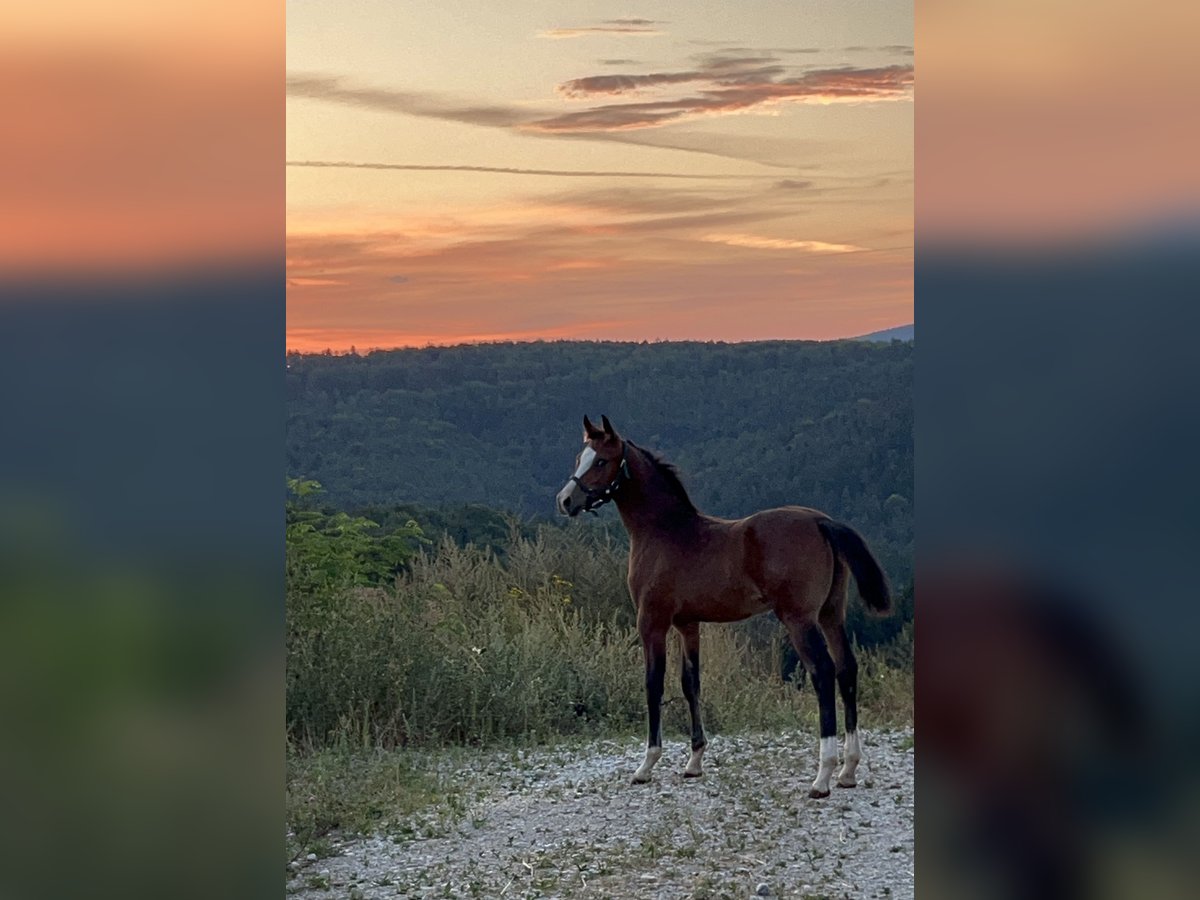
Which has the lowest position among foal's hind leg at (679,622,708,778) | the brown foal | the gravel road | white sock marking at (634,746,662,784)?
the gravel road

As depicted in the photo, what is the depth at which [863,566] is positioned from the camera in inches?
211

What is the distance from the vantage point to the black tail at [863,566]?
209 inches

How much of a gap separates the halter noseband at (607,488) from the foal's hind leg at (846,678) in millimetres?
1024

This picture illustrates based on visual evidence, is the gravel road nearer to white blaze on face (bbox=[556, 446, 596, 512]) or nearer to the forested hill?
white blaze on face (bbox=[556, 446, 596, 512])

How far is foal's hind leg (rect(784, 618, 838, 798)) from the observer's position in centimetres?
534

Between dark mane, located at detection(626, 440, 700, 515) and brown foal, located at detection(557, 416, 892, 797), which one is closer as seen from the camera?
brown foal, located at detection(557, 416, 892, 797)

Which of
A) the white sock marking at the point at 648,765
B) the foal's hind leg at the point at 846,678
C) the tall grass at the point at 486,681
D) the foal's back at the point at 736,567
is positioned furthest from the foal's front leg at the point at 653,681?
the tall grass at the point at 486,681

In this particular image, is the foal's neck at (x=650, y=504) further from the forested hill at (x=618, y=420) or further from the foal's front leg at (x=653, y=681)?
the forested hill at (x=618, y=420)

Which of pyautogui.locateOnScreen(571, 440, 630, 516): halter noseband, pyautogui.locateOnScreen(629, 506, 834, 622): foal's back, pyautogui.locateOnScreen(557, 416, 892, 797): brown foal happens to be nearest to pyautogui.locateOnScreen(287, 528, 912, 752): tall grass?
pyautogui.locateOnScreen(557, 416, 892, 797): brown foal

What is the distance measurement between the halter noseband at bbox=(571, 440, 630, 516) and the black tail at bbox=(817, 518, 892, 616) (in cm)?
91
